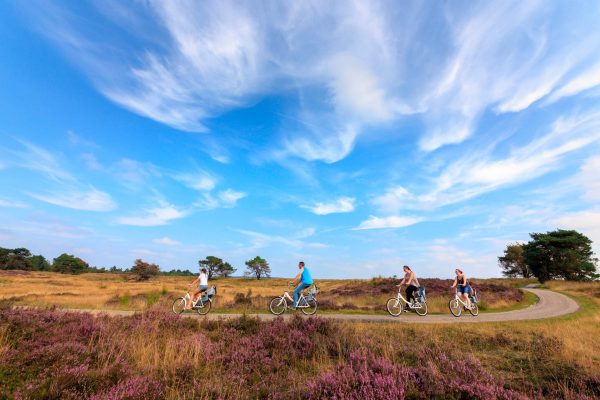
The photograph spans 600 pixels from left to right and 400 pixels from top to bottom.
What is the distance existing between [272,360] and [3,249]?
126458mm

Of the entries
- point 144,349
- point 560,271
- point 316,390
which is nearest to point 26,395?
point 144,349

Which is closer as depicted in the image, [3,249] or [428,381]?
[428,381]

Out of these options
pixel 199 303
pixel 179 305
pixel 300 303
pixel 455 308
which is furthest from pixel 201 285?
pixel 455 308

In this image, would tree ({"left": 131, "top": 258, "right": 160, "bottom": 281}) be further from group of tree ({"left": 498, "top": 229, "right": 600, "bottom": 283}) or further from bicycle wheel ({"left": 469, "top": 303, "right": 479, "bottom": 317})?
group of tree ({"left": 498, "top": 229, "right": 600, "bottom": 283})

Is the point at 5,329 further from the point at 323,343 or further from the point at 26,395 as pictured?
the point at 323,343

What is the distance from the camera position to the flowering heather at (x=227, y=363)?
5.26 meters

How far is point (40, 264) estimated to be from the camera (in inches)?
4368

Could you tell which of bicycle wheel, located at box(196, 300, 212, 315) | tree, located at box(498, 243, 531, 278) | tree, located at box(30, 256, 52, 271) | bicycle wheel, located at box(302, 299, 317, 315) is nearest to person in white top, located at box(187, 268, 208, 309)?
bicycle wheel, located at box(196, 300, 212, 315)

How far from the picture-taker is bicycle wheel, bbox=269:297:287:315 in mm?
17891

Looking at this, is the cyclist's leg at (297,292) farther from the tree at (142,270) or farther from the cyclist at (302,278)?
the tree at (142,270)

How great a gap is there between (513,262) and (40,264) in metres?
146

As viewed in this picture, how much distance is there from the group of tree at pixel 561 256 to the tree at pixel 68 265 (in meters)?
119

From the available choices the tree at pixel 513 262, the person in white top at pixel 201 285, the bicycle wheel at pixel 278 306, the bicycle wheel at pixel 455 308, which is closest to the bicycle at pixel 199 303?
the person in white top at pixel 201 285

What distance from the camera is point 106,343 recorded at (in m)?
8.30
